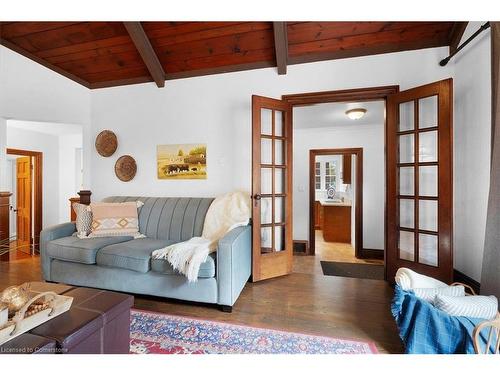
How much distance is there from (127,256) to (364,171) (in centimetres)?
374

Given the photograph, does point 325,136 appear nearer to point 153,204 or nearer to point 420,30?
point 420,30

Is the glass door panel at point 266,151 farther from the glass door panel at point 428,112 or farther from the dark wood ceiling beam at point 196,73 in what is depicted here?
the glass door panel at point 428,112

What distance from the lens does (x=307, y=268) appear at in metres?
3.09

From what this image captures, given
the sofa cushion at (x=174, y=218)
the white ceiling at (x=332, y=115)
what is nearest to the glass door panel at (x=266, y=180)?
the sofa cushion at (x=174, y=218)

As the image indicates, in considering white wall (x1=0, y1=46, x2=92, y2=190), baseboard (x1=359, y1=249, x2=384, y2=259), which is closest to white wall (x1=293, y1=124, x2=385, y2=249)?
baseboard (x1=359, y1=249, x2=384, y2=259)

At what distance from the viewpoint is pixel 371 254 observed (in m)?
3.78

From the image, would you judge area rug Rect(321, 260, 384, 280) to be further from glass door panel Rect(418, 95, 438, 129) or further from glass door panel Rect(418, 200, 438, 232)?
glass door panel Rect(418, 95, 438, 129)

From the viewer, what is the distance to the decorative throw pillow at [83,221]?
2.51 m

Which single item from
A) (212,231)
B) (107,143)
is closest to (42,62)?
(107,143)

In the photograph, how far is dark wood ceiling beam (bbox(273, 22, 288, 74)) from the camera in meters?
2.23

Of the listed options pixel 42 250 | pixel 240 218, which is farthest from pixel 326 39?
pixel 42 250

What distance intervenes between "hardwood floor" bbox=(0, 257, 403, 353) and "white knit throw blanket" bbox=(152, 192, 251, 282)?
1.54 feet

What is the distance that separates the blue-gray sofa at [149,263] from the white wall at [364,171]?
74.6 inches
